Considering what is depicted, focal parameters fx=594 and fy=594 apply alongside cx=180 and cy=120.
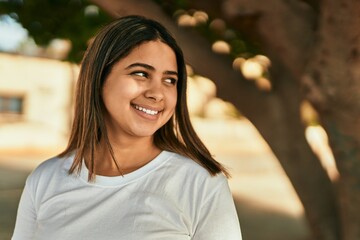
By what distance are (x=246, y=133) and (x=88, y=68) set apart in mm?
26654

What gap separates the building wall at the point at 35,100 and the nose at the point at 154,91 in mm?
19780

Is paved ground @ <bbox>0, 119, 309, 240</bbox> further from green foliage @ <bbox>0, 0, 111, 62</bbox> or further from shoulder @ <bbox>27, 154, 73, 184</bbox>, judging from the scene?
green foliage @ <bbox>0, 0, 111, 62</bbox>

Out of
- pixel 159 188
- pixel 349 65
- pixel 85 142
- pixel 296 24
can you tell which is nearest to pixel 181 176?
pixel 159 188

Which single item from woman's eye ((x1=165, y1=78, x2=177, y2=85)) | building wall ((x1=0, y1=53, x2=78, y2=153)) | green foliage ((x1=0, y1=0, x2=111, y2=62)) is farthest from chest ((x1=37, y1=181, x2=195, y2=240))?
building wall ((x1=0, y1=53, x2=78, y2=153))

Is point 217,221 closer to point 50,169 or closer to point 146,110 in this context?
point 146,110

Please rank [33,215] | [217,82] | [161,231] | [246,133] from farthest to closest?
[246,133]
[217,82]
[33,215]
[161,231]

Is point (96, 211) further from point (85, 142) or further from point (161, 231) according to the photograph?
point (85, 142)

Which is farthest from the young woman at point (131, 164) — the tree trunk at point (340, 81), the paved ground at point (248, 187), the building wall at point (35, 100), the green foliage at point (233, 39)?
the building wall at point (35, 100)

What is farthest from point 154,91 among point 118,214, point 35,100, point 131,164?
point 35,100

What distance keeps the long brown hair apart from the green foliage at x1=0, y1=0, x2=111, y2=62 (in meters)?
4.35

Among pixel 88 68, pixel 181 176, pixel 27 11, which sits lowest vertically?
pixel 27 11

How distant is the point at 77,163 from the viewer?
1630 millimetres

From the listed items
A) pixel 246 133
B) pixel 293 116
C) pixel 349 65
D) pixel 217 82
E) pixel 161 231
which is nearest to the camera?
pixel 161 231

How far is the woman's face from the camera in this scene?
154cm
